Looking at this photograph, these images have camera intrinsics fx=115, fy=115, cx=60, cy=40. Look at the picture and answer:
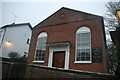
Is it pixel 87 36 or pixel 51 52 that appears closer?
pixel 87 36

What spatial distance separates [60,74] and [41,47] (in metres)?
6.93

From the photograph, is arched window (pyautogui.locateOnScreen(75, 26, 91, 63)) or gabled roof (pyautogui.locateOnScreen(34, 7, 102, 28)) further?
gabled roof (pyautogui.locateOnScreen(34, 7, 102, 28))

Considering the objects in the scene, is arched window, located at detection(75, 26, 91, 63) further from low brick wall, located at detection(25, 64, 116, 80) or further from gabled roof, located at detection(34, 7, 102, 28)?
low brick wall, located at detection(25, 64, 116, 80)

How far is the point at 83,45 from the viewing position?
10.9 metres

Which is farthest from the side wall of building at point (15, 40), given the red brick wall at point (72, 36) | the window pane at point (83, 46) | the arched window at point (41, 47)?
the window pane at point (83, 46)

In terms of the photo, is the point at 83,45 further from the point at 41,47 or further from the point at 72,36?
the point at 41,47

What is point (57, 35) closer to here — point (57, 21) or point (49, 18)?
point (57, 21)

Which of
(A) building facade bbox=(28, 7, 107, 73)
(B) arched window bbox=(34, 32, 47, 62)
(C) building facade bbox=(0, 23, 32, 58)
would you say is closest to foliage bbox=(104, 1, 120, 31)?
(A) building facade bbox=(28, 7, 107, 73)

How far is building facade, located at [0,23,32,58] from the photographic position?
67.8 feet

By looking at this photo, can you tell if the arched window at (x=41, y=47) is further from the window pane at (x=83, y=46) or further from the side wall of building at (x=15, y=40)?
the side wall of building at (x=15, y=40)

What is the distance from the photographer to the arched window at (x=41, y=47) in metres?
12.8

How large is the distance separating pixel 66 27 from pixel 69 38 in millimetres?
1409

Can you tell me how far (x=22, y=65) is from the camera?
8.20 m

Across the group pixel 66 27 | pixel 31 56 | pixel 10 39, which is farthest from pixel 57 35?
pixel 10 39
